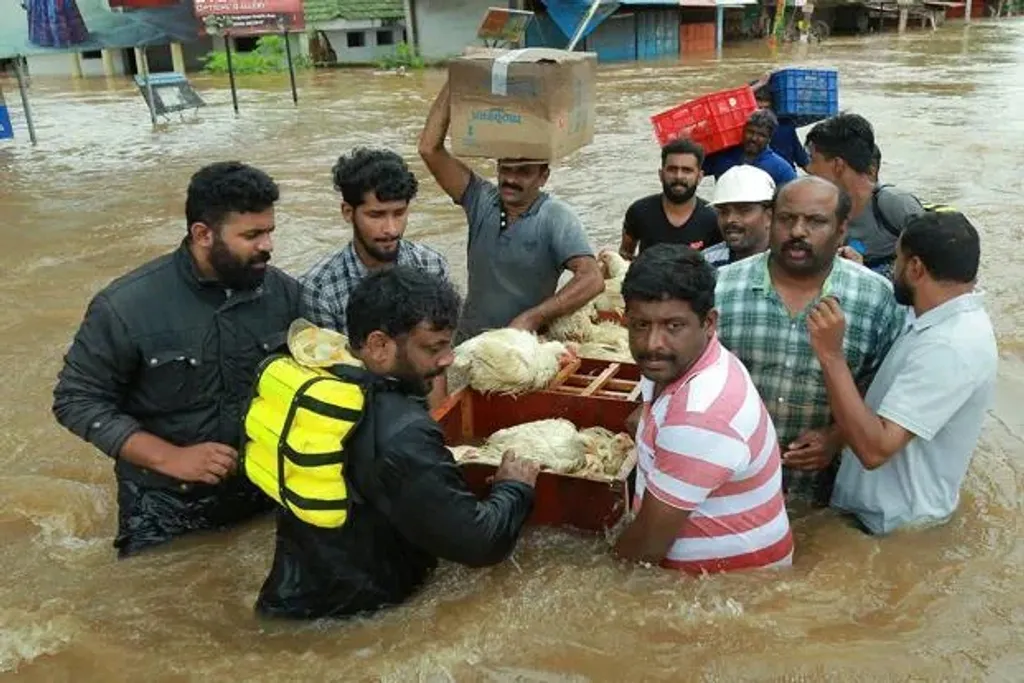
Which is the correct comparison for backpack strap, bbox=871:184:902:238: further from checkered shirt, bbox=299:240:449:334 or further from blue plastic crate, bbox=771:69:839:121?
blue plastic crate, bbox=771:69:839:121

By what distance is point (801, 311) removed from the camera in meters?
3.24

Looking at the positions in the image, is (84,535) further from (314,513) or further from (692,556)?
(692,556)

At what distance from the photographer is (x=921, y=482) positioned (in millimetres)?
3262

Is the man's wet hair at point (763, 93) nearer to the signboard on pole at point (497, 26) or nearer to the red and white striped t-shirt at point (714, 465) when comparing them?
the signboard on pole at point (497, 26)

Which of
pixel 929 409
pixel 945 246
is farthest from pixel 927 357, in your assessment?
pixel 945 246

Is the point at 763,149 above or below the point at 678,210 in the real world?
above

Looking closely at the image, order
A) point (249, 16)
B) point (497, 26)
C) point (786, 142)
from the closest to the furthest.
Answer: point (497, 26), point (786, 142), point (249, 16)

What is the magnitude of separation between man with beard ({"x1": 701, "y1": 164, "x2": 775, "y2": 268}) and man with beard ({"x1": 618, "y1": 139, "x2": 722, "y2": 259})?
3.15 feet

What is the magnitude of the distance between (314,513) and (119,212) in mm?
10133

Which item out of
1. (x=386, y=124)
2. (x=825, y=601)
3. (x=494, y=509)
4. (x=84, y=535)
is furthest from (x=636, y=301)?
(x=386, y=124)

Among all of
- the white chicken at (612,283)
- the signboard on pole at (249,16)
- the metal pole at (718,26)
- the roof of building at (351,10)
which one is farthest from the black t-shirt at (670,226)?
the metal pole at (718,26)

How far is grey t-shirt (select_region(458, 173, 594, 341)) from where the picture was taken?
4512 mm

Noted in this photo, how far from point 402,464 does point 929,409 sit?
5.62 feet

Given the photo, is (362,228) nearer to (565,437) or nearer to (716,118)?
(565,437)
